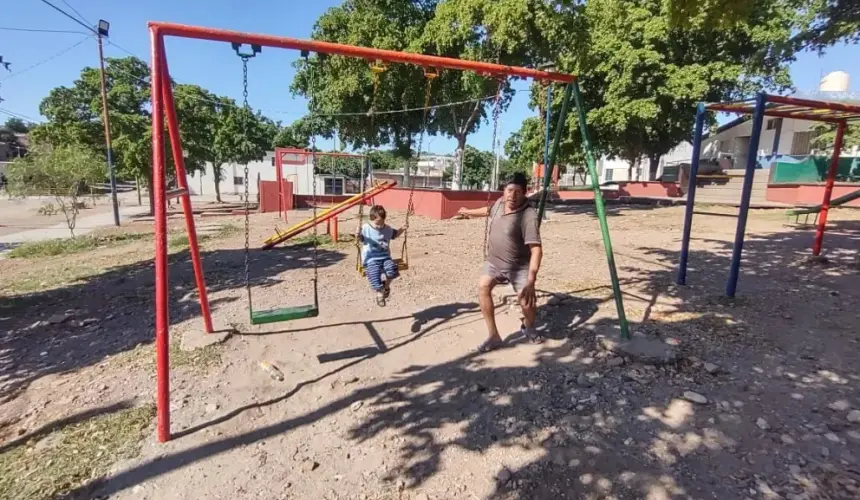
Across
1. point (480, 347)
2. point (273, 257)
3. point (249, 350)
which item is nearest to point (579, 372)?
point (480, 347)

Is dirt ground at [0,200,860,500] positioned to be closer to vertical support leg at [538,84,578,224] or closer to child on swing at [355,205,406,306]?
child on swing at [355,205,406,306]

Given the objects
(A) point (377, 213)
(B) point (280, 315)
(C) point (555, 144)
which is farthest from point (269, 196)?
(C) point (555, 144)

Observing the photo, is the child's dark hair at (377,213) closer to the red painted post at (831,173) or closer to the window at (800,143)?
the red painted post at (831,173)

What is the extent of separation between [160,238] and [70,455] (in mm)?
1504

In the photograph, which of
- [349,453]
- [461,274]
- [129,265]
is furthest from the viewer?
[129,265]

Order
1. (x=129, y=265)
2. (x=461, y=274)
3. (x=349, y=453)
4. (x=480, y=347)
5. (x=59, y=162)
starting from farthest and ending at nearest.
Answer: (x=59, y=162) < (x=129, y=265) < (x=461, y=274) < (x=480, y=347) < (x=349, y=453)

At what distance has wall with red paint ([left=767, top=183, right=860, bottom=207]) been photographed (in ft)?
58.5

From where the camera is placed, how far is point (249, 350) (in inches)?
173

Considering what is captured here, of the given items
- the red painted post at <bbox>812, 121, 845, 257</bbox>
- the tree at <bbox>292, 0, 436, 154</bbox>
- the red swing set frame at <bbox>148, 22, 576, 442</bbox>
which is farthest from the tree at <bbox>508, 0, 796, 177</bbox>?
the red swing set frame at <bbox>148, 22, 576, 442</bbox>

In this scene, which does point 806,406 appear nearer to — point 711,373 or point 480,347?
point 711,373

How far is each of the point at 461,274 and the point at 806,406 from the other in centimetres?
491

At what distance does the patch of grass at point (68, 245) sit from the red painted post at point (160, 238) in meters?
11.7

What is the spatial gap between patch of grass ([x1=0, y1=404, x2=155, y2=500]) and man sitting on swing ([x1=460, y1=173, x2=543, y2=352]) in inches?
112

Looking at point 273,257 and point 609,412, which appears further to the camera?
point 273,257
